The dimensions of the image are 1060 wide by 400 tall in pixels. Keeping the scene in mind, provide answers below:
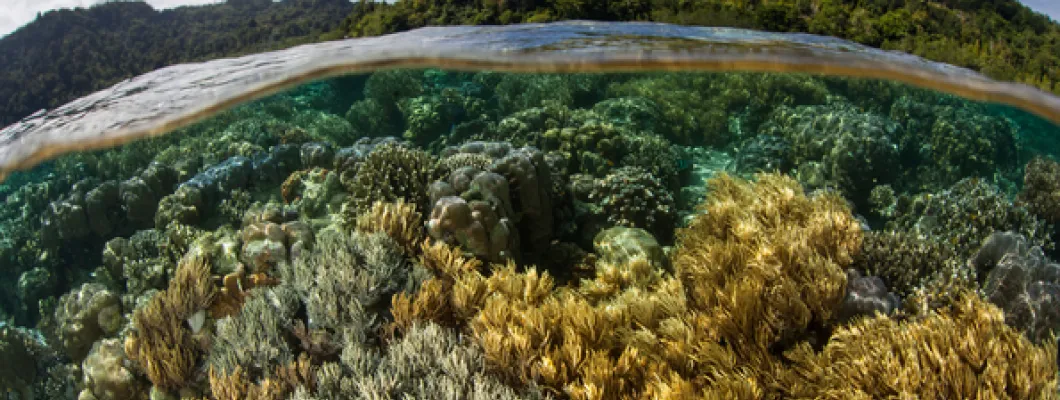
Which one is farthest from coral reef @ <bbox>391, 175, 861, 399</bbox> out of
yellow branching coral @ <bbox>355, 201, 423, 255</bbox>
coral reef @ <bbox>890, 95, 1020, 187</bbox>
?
coral reef @ <bbox>890, 95, 1020, 187</bbox>

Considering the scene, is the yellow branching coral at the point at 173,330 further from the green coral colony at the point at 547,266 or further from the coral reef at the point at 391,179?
the coral reef at the point at 391,179

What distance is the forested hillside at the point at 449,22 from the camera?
55.7ft

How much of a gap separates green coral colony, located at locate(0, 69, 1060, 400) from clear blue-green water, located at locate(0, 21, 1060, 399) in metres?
0.03

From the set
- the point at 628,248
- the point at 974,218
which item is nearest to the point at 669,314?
the point at 628,248

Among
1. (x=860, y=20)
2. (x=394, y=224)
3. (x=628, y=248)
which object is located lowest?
(x=628, y=248)

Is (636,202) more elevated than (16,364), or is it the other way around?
(636,202)

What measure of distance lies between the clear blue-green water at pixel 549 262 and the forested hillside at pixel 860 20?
3618mm

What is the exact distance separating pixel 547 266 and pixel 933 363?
4986mm

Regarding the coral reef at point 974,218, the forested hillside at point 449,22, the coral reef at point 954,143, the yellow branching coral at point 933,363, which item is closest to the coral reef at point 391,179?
the yellow branching coral at point 933,363

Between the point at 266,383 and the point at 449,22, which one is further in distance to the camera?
the point at 449,22

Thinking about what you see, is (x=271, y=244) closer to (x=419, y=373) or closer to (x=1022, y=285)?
(x=419, y=373)

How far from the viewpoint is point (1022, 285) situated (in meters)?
5.29

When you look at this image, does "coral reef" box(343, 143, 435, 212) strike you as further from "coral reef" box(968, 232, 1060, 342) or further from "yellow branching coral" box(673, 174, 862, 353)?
"coral reef" box(968, 232, 1060, 342)

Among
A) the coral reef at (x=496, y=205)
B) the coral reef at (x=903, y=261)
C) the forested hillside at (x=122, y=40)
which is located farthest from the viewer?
the forested hillside at (x=122, y=40)
